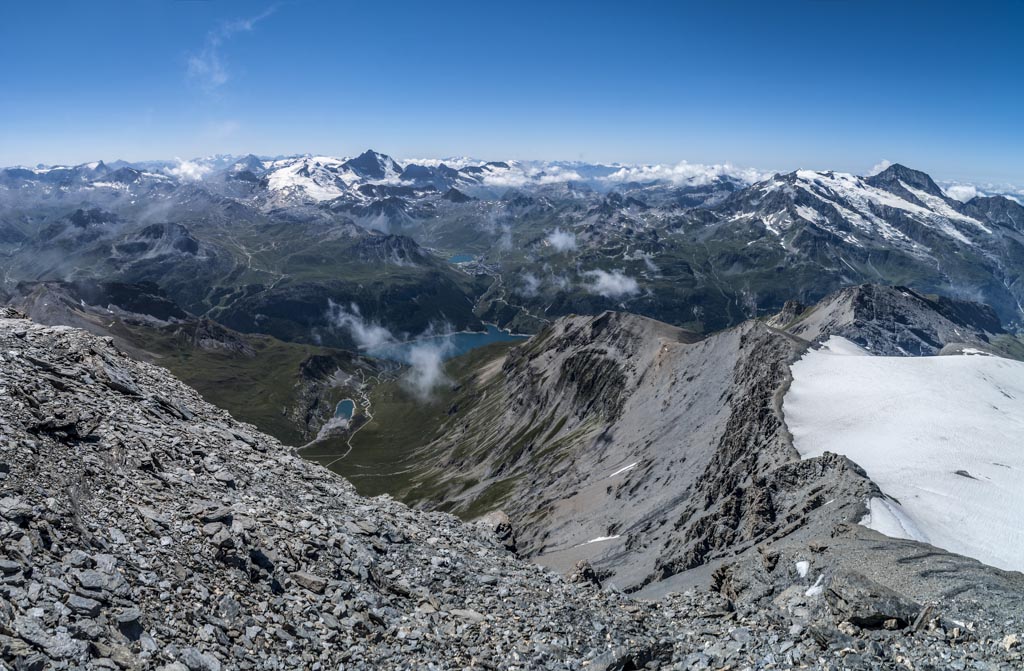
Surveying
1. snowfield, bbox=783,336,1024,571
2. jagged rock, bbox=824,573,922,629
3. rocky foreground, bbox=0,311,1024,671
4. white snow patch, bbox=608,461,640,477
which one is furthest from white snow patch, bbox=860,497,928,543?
white snow patch, bbox=608,461,640,477

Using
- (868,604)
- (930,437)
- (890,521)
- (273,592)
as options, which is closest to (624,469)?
(930,437)

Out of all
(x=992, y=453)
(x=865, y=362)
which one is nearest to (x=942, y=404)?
(x=992, y=453)

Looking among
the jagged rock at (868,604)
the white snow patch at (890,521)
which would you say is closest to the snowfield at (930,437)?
the white snow patch at (890,521)

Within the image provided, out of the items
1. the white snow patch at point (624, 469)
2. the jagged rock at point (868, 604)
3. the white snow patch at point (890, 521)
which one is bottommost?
the white snow patch at point (624, 469)

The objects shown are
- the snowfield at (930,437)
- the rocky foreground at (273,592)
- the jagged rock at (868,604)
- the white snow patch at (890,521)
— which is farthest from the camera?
the snowfield at (930,437)

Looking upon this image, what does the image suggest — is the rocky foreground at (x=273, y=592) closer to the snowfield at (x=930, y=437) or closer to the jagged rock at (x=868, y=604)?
the jagged rock at (x=868, y=604)

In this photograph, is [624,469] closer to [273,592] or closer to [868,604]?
[868,604]

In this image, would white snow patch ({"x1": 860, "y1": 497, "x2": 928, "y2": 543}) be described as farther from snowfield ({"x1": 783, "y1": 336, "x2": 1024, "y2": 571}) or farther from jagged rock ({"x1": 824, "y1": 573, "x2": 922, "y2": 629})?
jagged rock ({"x1": 824, "y1": 573, "x2": 922, "y2": 629})
